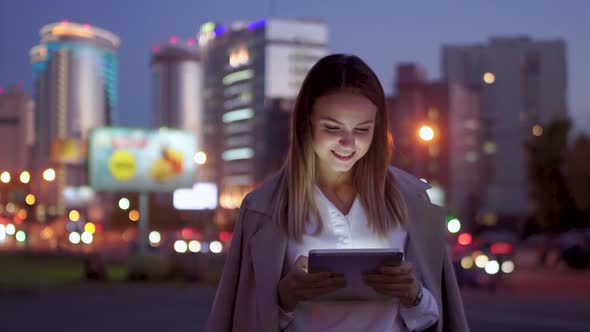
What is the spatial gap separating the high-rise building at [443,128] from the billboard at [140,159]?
4677cm

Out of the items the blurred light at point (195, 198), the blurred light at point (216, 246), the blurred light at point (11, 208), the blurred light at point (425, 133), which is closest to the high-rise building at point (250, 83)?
the blurred light at point (11, 208)

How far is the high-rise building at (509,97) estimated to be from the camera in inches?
3445

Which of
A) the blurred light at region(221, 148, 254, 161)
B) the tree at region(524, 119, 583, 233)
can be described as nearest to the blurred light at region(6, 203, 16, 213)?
the blurred light at region(221, 148, 254, 161)

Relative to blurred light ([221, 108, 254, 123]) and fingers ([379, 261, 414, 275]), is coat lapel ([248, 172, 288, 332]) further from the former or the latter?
blurred light ([221, 108, 254, 123])

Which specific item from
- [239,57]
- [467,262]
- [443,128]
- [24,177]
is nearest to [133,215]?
[443,128]

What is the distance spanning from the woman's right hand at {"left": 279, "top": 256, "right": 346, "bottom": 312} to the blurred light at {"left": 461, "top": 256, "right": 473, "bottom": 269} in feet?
90.7

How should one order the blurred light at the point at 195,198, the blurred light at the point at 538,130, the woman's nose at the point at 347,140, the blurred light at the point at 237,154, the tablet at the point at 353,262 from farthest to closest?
the blurred light at the point at 237,154
the blurred light at the point at 195,198
the blurred light at the point at 538,130
the woman's nose at the point at 347,140
the tablet at the point at 353,262

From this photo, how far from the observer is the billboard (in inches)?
1535

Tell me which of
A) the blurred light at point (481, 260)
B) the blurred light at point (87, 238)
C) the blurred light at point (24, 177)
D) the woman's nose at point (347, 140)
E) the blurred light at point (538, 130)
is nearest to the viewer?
the woman's nose at point (347, 140)

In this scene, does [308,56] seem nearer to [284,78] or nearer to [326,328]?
[284,78]

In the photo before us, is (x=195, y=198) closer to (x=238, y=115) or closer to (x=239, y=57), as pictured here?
(x=238, y=115)

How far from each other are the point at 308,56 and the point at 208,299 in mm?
152478

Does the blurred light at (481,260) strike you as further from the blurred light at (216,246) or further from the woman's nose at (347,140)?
the woman's nose at (347,140)

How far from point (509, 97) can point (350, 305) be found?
95.1m
